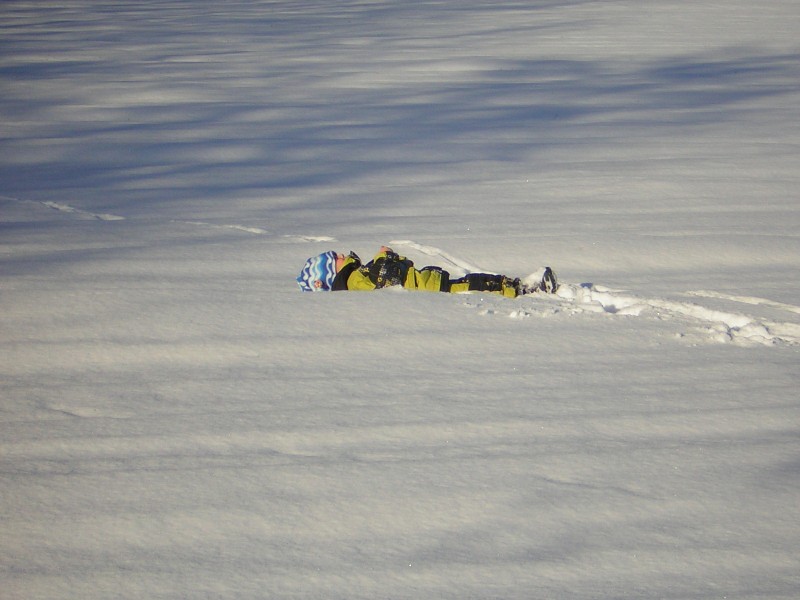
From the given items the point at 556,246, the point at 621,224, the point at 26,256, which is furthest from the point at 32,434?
the point at 621,224

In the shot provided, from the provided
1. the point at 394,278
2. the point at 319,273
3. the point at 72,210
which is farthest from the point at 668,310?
the point at 72,210

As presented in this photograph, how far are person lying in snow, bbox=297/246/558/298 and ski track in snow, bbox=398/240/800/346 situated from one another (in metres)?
0.05

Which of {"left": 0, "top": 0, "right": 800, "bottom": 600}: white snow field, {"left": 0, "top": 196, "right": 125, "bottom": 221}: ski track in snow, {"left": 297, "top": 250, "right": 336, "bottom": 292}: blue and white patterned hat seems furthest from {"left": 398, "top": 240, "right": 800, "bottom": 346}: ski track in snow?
{"left": 0, "top": 196, "right": 125, "bottom": 221}: ski track in snow

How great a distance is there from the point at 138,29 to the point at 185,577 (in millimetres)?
12447

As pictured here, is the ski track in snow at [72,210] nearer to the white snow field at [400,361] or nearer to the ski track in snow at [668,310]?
the white snow field at [400,361]

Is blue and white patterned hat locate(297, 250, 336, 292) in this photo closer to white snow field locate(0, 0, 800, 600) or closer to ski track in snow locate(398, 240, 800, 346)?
white snow field locate(0, 0, 800, 600)

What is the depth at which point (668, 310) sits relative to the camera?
319cm

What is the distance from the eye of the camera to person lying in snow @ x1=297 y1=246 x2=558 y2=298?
10.9 feet

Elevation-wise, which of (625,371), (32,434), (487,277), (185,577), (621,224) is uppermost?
(621,224)

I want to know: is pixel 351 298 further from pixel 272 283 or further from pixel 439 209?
pixel 439 209

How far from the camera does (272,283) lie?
3514 millimetres

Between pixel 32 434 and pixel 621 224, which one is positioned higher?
pixel 621 224

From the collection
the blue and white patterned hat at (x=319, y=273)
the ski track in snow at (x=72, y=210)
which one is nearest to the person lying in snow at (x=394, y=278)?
the blue and white patterned hat at (x=319, y=273)

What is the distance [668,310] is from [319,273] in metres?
1.35
